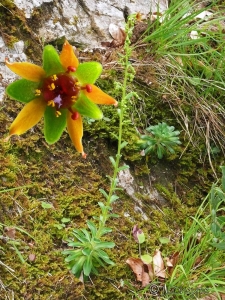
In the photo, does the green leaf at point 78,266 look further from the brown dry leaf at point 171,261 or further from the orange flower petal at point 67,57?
the orange flower petal at point 67,57

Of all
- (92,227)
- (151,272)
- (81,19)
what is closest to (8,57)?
(81,19)

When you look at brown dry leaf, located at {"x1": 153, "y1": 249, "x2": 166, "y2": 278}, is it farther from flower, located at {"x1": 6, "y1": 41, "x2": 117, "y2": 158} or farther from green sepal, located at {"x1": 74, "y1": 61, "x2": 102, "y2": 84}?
green sepal, located at {"x1": 74, "y1": 61, "x2": 102, "y2": 84}

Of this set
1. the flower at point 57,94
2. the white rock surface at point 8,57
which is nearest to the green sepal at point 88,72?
the flower at point 57,94

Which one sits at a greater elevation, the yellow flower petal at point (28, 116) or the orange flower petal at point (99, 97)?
the yellow flower petal at point (28, 116)

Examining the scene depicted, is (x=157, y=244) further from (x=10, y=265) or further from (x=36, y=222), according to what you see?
(x=10, y=265)

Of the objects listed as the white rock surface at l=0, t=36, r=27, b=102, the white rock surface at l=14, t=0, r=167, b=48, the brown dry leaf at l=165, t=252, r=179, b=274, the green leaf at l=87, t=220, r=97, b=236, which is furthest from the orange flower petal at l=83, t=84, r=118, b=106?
the white rock surface at l=14, t=0, r=167, b=48

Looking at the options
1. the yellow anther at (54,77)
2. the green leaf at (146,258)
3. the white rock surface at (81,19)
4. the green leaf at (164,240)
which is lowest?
the green leaf at (164,240)
